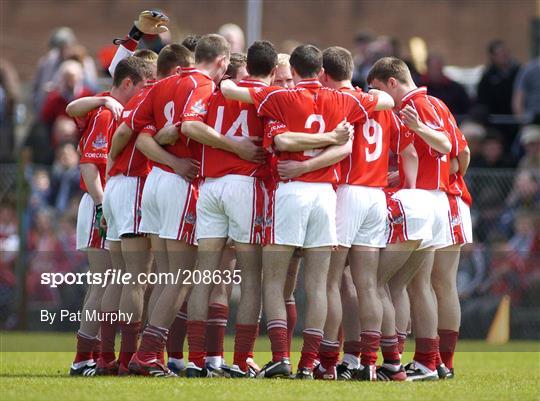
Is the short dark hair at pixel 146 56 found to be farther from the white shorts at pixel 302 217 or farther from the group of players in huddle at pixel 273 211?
the white shorts at pixel 302 217

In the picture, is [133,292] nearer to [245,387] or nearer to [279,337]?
[279,337]

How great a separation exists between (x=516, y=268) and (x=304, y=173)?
723cm

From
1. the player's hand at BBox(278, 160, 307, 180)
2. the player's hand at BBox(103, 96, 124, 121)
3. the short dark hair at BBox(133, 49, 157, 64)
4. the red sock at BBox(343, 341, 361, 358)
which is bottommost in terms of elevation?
the red sock at BBox(343, 341, 361, 358)

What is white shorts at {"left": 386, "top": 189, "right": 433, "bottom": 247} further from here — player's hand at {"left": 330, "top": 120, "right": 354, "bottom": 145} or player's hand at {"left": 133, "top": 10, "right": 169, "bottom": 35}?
A: player's hand at {"left": 133, "top": 10, "right": 169, "bottom": 35}

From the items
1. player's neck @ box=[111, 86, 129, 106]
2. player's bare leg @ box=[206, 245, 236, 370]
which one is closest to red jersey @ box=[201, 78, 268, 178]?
player's bare leg @ box=[206, 245, 236, 370]

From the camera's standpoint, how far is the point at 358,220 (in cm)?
1014

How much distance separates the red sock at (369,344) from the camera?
10.0 meters

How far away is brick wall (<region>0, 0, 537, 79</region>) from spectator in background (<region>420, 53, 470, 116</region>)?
30.9ft

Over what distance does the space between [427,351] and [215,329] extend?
170cm

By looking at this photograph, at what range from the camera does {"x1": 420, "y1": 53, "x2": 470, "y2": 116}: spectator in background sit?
1864 cm

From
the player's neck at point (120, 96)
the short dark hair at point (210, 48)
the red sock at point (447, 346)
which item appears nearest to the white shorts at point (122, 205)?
the player's neck at point (120, 96)

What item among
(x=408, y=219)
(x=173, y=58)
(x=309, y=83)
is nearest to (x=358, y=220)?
(x=408, y=219)

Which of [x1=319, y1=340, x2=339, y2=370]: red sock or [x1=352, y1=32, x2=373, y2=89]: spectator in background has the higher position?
[x1=352, y1=32, x2=373, y2=89]: spectator in background

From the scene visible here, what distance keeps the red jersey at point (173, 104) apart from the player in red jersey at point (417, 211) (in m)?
1.48
